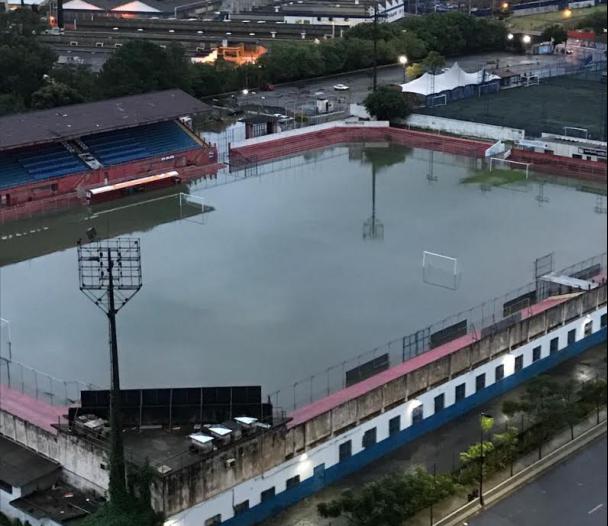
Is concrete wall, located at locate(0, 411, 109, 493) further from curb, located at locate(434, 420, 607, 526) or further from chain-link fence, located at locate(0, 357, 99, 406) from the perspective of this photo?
curb, located at locate(434, 420, 607, 526)

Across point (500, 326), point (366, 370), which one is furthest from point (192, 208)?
point (500, 326)

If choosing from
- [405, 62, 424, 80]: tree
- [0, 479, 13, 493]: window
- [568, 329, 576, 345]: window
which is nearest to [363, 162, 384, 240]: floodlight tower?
[568, 329, 576, 345]: window

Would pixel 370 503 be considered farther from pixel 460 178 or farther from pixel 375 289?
pixel 460 178

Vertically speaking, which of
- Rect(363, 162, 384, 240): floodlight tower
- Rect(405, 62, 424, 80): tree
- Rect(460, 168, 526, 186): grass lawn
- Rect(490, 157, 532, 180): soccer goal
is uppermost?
Rect(405, 62, 424, 80): tree

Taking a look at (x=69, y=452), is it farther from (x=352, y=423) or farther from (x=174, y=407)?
(x=352, y=423)

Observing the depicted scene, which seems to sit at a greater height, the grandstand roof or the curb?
the grandstand roof

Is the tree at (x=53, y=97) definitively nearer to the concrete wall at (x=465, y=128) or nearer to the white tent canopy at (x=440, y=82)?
the concrete wall at (x=465, y=128)
